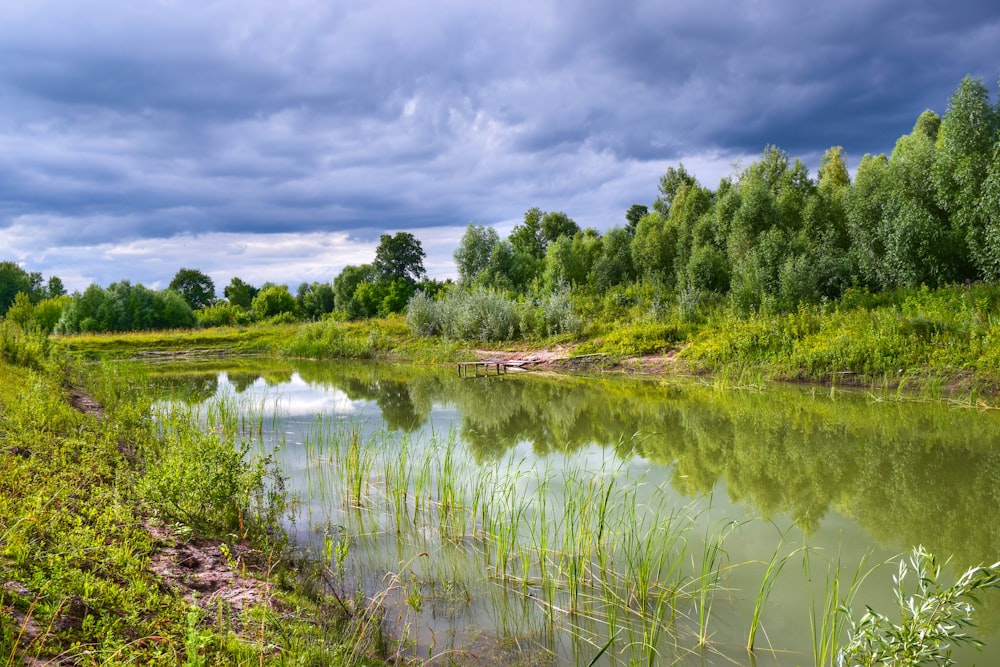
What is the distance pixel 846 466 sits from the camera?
748 cm

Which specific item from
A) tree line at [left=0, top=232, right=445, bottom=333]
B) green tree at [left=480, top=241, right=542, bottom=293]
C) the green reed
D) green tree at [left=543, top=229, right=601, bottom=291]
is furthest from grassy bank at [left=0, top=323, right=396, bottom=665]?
tree line at [left=0, top=232, right=445, bottom=333]

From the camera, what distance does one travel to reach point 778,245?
20391mm

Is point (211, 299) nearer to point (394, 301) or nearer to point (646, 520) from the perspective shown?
point (394, 301)

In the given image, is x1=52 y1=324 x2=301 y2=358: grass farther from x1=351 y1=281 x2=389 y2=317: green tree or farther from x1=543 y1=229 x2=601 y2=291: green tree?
x1=543 y1=229 x2=601 y2=291: green tree

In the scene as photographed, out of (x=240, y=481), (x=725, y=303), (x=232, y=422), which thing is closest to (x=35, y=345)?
(x=232, y=422)

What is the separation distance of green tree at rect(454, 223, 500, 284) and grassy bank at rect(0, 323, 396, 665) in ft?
113

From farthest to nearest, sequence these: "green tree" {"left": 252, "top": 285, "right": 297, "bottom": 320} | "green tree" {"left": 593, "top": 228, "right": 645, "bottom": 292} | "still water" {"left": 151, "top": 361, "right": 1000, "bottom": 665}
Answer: "green tree" {"left": 252, "top": 285, "right": 297, "bottom": 320} → "green tree" {"left": 593, "top": 228, "right": 645, "bottom": 292} → "still water" {"left": 151, "top": 361, "right": 1000, "bottom": 665}

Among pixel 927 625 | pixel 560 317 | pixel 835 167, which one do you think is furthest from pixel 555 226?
pixel 927 625

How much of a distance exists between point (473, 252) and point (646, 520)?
118 ft

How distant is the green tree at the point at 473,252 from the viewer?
4016cm

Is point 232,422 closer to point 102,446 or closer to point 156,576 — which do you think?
point 102,446

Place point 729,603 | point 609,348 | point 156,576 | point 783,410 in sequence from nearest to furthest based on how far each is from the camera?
point 156,576
point 729,603
point 783,410
point 609,348

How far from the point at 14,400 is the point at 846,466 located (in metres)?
10.4

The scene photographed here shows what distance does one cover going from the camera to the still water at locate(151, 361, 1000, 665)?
3615 mm
